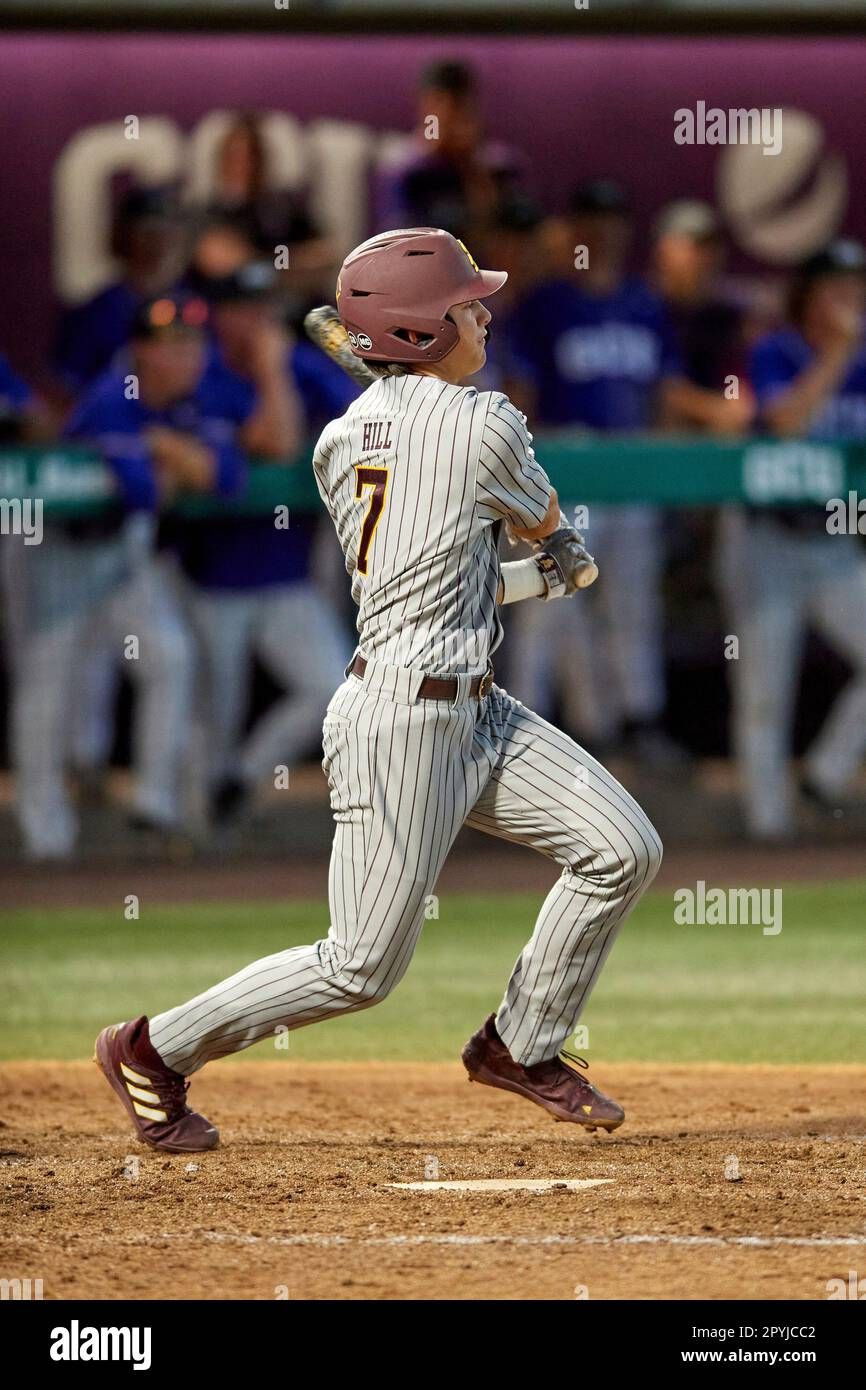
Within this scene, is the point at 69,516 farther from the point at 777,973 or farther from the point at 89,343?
→ the point at 777,973

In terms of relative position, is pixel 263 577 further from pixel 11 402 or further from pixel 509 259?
pixel 509 259

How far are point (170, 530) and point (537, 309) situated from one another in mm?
1813

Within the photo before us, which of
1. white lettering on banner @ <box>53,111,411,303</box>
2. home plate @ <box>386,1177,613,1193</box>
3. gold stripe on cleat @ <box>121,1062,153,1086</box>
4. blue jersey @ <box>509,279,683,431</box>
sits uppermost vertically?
white lettering on banner @ <box>53,111,411,303</box>

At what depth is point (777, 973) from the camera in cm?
637

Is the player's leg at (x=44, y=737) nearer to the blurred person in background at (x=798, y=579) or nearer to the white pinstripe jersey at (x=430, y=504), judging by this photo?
the blurred person in background at (x=798, y=579)

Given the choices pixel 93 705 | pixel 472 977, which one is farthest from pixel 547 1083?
pixel 93 705

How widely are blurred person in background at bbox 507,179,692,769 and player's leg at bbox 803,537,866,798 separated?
73cm

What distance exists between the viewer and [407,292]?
3.91m

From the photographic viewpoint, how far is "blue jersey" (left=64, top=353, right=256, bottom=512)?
306 inches

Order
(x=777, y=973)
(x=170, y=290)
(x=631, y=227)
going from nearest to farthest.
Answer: (x=777, y=973), (x=170, y=290), (x=631, y=227)

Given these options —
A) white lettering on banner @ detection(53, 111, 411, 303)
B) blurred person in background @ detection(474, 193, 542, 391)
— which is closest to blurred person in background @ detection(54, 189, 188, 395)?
white lettering on banner @ detection(53, 111, 411, 303)

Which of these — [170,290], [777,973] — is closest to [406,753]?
[777,973]

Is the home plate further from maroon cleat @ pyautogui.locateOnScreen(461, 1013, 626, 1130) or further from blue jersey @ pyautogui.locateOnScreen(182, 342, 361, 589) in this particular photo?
blue jersey @ pyautogui.locateOnScreen(182, 342, 361, 589)

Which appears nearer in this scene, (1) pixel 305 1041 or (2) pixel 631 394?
(1) pixel 305 1041
